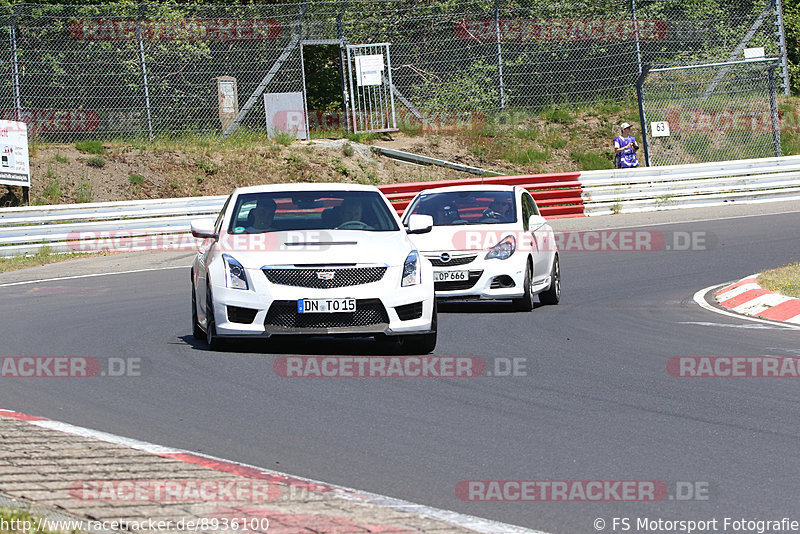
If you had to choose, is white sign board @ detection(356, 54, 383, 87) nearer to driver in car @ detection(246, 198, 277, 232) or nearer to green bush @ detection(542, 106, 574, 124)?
green bush @ detection(542, 106, 574, 124)

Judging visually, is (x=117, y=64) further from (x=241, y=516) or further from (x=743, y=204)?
(x=241, y=516)

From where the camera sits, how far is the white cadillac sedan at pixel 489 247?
13.0 m

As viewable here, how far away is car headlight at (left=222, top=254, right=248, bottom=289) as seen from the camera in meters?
9.50

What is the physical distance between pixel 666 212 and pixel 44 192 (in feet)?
43.6

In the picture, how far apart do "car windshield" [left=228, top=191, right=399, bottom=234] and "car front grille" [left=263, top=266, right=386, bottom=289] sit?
33.4 inches

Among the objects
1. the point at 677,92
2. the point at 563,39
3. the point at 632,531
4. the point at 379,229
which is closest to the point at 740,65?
the point at 677,92

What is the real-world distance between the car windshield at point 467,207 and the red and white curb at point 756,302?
8.69 feet

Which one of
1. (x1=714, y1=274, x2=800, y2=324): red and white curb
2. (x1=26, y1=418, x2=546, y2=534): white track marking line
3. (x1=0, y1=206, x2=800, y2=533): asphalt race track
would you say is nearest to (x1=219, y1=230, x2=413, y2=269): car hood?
(x1=0, y1=206, x2=800, y2=533): asphalt race track

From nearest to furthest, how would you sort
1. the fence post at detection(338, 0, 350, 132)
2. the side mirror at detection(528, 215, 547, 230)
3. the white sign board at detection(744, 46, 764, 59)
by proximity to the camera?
the side mirror at detection(528, 215, 547, 230) → the fence post at detection(338, 0, 350, 132) → the white sign board at detection(744, 46, 764, 59)

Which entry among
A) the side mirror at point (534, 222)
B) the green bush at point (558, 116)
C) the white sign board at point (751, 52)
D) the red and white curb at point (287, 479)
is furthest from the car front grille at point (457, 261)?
the white sign board at point (751, 52)

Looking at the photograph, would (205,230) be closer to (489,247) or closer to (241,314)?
(241,314)

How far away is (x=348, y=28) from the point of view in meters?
28.9

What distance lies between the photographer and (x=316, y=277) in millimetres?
9398

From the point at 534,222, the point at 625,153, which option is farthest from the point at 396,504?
the point at 625,153
